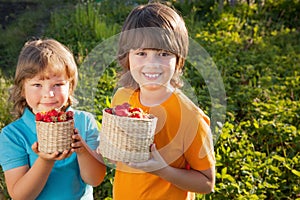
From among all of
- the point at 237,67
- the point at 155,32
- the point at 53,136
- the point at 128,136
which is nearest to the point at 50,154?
the point at 53,136

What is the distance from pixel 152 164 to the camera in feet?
5.48

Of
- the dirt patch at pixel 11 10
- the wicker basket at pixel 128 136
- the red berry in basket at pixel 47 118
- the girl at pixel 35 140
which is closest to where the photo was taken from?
the wicker basket at pixel 128 136

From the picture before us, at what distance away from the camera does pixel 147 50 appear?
1777 mm

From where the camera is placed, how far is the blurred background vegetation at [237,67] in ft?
10.7

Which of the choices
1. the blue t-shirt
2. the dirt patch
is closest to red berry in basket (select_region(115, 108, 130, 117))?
the blue t-shirt

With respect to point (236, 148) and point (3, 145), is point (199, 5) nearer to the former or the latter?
point (236, 148)

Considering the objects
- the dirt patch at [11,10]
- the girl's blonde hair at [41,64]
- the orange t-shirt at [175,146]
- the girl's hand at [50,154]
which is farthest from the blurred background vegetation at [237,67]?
the girl's hand at [50,154]

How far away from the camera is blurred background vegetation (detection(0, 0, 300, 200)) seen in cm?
326

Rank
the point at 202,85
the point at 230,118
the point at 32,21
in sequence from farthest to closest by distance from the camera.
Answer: the point at 32,21
the point at 202,85
the point at 230,118

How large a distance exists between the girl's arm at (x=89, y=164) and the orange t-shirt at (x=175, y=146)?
9 centimetres

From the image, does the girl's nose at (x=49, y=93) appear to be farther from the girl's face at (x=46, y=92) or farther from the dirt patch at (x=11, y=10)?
the dirt patch at (x=11, y=10)

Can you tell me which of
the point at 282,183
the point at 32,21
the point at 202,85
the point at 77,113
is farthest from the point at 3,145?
the point at 32,21

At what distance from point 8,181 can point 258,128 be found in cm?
238

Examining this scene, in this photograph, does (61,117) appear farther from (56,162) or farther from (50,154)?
(56,162)
